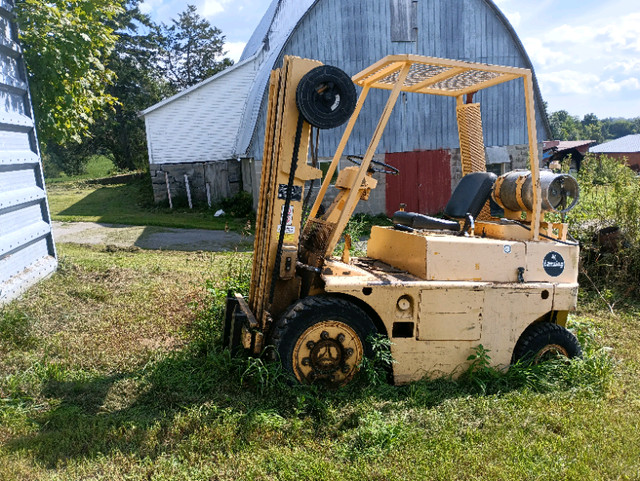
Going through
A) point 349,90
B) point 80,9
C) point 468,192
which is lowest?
point 468,192

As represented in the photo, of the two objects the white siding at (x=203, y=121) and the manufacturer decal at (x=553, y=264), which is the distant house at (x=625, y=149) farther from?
the manufacturer decal at (x=553, y=264)

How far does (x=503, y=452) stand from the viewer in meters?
3.97

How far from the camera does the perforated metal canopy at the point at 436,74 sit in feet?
16.1

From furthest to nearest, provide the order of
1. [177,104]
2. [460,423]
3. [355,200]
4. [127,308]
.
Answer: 1. [177,104]
2. [127,308]
3. [355,200]
4. [460,423]

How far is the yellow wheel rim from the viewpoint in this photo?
15.5 ft

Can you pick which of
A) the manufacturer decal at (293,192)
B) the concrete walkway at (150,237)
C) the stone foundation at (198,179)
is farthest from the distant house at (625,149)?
the manufacturer decal at (293,192)

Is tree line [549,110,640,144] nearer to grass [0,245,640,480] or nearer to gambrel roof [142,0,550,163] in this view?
gambrel roof [142,0,550,163]

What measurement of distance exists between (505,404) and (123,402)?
3.30 meters

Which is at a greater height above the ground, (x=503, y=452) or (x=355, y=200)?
(x=355, y=200)

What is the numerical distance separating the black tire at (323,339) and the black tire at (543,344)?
1.60m

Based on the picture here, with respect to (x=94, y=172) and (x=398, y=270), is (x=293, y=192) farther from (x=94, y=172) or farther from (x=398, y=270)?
(x=94, y=172)

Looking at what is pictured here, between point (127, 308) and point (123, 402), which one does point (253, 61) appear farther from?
point (123, 402)

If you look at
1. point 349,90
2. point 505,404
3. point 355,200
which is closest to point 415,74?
point 349,90

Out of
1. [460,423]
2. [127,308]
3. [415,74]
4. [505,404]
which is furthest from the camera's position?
[127,308]
